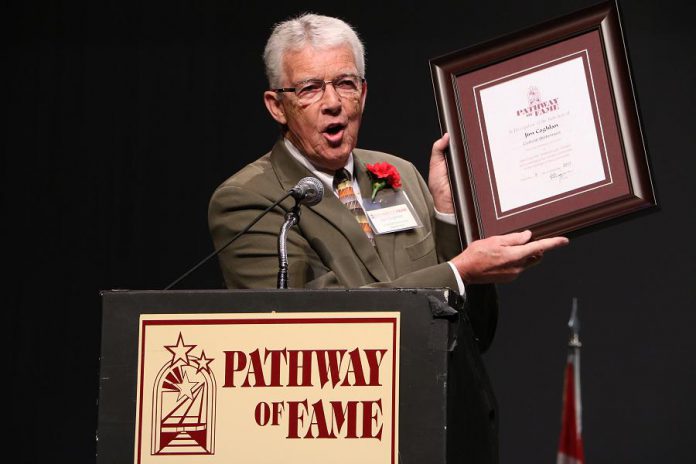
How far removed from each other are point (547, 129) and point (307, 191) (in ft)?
2.02

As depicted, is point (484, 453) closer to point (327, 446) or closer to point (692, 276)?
point (327, 446)

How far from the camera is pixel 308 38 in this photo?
2916mm

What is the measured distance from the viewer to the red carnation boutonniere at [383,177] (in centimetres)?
300

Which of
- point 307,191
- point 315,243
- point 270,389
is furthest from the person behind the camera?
point 315,243

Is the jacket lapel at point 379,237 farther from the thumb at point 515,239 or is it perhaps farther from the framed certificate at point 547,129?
the thumb at point 515,239

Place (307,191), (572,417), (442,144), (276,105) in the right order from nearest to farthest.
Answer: (572,417) < (307,191) < (442,144) < (276,105)

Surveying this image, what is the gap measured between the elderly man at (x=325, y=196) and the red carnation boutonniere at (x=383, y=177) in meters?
0.01

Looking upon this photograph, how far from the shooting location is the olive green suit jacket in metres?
2.77

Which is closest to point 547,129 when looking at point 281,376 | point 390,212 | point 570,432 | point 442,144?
point 442,144

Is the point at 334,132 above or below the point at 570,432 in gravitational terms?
above

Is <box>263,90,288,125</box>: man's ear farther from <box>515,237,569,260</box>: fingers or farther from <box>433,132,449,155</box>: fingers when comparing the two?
<box>515,237,569,260</box>: fingers

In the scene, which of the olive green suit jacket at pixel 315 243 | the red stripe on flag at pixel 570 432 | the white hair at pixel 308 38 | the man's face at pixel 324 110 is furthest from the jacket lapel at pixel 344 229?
the red stripe on flag at pixel 570 432

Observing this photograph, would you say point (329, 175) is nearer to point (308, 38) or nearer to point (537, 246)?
point (308, 38)

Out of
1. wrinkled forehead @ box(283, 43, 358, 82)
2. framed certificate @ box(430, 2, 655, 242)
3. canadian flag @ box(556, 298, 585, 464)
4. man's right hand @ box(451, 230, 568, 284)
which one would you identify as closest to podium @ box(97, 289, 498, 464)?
canadian flag @ box(556, 298, 585, 464)
